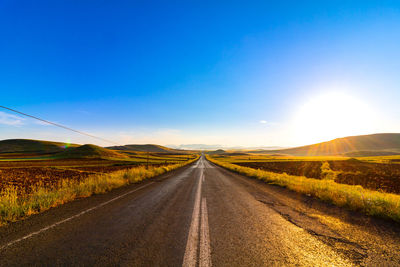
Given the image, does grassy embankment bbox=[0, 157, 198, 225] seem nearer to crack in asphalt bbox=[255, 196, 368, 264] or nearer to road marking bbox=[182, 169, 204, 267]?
road marking bbox=[182, 169, 204, 267]

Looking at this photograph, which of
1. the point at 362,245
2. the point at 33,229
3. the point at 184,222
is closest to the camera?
the point at 362,245

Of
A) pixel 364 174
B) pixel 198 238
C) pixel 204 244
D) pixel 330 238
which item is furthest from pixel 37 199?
pixel 364 174

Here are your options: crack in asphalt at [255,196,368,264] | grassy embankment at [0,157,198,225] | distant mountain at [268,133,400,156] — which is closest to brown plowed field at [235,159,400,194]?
crack in asphalt at [255,196,368,264]

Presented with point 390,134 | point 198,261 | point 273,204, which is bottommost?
point 273,204

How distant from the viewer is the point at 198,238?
3.79 m

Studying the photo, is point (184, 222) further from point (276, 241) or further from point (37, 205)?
point (37, 205)

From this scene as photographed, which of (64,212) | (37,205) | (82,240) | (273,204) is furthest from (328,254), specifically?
(37,205)

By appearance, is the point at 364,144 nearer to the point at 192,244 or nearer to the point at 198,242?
the point at 198,242

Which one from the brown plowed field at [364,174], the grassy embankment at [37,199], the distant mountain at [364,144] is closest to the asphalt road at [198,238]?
the grassy embankment at [37,199]

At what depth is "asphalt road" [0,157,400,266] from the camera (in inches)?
117

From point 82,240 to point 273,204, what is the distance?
6563 millimetres

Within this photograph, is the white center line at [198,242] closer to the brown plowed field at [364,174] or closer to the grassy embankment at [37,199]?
the grassy embankment at [37,199]

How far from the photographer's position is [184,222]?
4.85 meters

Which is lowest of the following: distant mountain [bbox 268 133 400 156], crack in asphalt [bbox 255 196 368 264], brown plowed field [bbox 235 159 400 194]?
brown plowed field [bbox 235 159 400 194]
